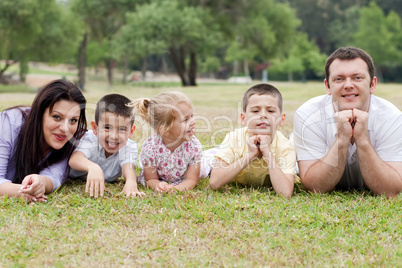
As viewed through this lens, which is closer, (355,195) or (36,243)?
(36,243)

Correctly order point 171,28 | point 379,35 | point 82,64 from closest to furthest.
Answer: point 171,28 → point 82,64 → point 379,35

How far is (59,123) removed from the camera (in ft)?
14.3

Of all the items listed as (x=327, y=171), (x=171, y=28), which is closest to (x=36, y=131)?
(x=327, y=171)

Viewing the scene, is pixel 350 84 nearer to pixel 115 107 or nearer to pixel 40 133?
pixel 115 107

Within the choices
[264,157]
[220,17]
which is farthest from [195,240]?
[220,17]

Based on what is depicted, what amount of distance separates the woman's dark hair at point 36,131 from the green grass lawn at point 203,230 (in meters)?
0.38

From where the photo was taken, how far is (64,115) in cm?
439

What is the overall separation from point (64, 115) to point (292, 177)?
2.21 m

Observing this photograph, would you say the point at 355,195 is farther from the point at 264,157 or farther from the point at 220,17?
the point at 220,17

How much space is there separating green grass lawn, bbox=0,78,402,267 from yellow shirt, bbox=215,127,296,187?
0.70ft

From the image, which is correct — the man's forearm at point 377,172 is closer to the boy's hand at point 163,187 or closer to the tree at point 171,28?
the boy's hand at point 163,187

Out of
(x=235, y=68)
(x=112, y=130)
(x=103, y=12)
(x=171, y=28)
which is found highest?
(x=103, y=12)

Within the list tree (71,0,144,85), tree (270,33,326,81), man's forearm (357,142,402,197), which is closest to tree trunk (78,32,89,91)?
tree (71,0,144,85)

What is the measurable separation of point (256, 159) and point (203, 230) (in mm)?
1429
